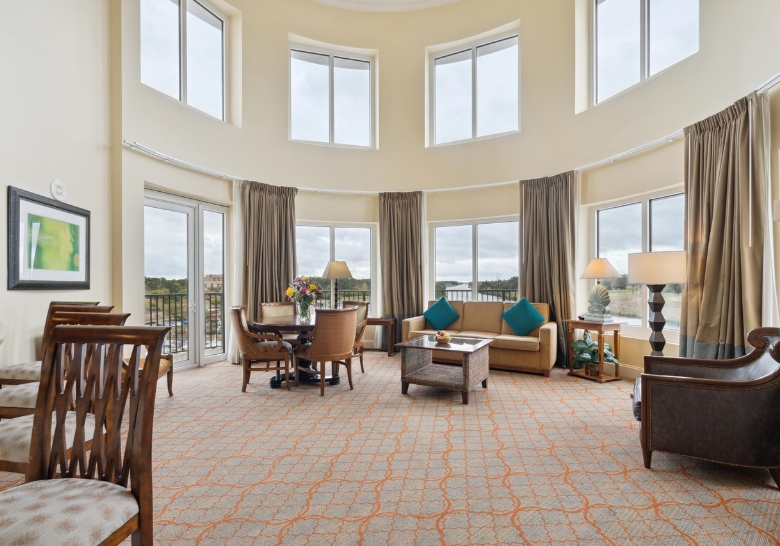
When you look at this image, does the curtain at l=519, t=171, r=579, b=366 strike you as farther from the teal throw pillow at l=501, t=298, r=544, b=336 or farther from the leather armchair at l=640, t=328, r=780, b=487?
the leather armchair at l=640, t=328, r=780, b=487

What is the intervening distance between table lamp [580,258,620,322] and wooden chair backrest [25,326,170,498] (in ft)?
16.6

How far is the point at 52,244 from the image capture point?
3666 millimetres

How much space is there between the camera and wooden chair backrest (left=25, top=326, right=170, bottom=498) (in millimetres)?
1471

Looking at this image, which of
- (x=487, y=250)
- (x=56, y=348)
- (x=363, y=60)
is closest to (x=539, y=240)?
(x=487, y=250)

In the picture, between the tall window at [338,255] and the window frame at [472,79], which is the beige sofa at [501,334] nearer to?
the tall window at [338,255]

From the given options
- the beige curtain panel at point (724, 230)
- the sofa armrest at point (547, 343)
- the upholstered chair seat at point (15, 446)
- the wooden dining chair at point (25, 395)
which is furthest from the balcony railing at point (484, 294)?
the upholstered chair seat at point (15, 446)

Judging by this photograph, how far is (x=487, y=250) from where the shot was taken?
7105 mm

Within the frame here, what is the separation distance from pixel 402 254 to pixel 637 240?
3.57 meters

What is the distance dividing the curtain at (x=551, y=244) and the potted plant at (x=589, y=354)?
1.66ft

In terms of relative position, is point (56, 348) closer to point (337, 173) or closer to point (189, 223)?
point (189, 223)

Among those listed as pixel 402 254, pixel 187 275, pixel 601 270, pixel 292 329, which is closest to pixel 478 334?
pixel 601 270

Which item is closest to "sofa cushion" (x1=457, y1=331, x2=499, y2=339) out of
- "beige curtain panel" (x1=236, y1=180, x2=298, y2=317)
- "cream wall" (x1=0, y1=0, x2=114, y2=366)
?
"beige curtain panel" (x1=236, y1=180, x2=298, y2=317)

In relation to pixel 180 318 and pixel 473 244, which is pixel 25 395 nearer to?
pixel 180 318

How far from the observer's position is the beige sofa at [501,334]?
5.39 metres
